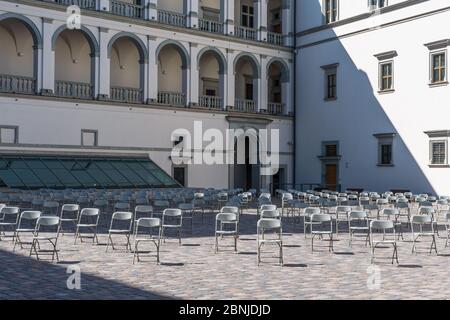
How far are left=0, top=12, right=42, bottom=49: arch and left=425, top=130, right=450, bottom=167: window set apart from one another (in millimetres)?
19923

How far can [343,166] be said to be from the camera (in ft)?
118

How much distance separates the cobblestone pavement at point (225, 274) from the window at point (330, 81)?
75.3 feet

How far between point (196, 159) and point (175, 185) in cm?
423

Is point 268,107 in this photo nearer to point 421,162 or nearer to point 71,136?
point 421,162

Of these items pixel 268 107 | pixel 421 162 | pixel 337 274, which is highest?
pixel 268 107

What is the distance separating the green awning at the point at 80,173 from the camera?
26.4 metres

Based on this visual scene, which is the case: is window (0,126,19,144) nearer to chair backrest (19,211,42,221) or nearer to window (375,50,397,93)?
chair backrest (19,211,42,221)

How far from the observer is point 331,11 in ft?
121

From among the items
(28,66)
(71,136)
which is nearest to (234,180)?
(71,136)

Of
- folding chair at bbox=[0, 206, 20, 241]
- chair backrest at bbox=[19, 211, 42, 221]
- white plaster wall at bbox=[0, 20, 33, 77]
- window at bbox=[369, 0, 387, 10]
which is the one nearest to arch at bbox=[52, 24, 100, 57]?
white plaster wall at bbox=[0, 20, 33, 77]

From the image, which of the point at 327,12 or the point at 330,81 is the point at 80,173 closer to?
the point at 330,81

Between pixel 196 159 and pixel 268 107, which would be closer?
pixel 196 159

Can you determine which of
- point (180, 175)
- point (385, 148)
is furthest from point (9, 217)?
point (385, 148)
